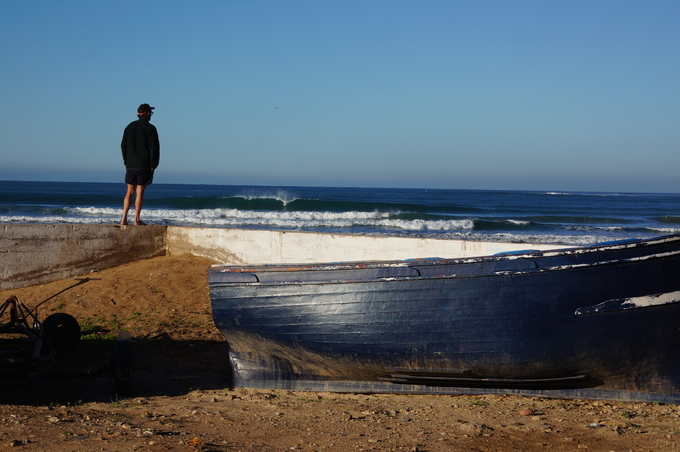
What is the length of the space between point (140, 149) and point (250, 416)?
529 cm

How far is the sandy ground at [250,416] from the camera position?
3.34m

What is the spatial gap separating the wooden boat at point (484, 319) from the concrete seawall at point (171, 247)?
2.30 metres

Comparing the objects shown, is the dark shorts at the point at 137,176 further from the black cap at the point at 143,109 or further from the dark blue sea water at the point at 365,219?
the dark blue sea water at the point at 365,219

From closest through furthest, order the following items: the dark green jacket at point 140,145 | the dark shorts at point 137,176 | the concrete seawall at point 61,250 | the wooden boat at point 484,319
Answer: the wooden boat at point 484,319 → the concrete seawall at point 61,250 → the dark green jacket at point 140,145 → the dark shorts at point 137,176

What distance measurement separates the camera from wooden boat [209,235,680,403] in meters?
4.09

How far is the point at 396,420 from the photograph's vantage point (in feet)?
12.9

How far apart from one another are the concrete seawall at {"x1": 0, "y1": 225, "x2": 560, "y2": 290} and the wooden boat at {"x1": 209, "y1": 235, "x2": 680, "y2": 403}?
230 cm

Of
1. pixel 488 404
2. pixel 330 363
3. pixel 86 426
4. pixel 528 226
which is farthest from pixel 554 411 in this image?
pixel 528 226

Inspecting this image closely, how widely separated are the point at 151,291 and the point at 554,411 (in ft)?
16.6

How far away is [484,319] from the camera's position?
425 centimetres

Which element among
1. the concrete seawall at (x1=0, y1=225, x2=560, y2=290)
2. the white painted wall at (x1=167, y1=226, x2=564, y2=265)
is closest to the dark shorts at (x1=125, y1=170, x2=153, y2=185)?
the concrete seawall at (x1=0, y1=225, x2=560, y2=290)

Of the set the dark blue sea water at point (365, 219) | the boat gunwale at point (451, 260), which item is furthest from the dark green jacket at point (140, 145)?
the dark blue sea water at point (365, 219)

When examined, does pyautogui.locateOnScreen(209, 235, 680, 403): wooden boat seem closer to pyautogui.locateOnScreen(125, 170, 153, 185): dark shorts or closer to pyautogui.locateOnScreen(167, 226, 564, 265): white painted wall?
pyautogui.locateOnScreen(167, 226, 564, 265): white painted wall

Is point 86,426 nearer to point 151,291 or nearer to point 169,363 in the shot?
point 169,363
